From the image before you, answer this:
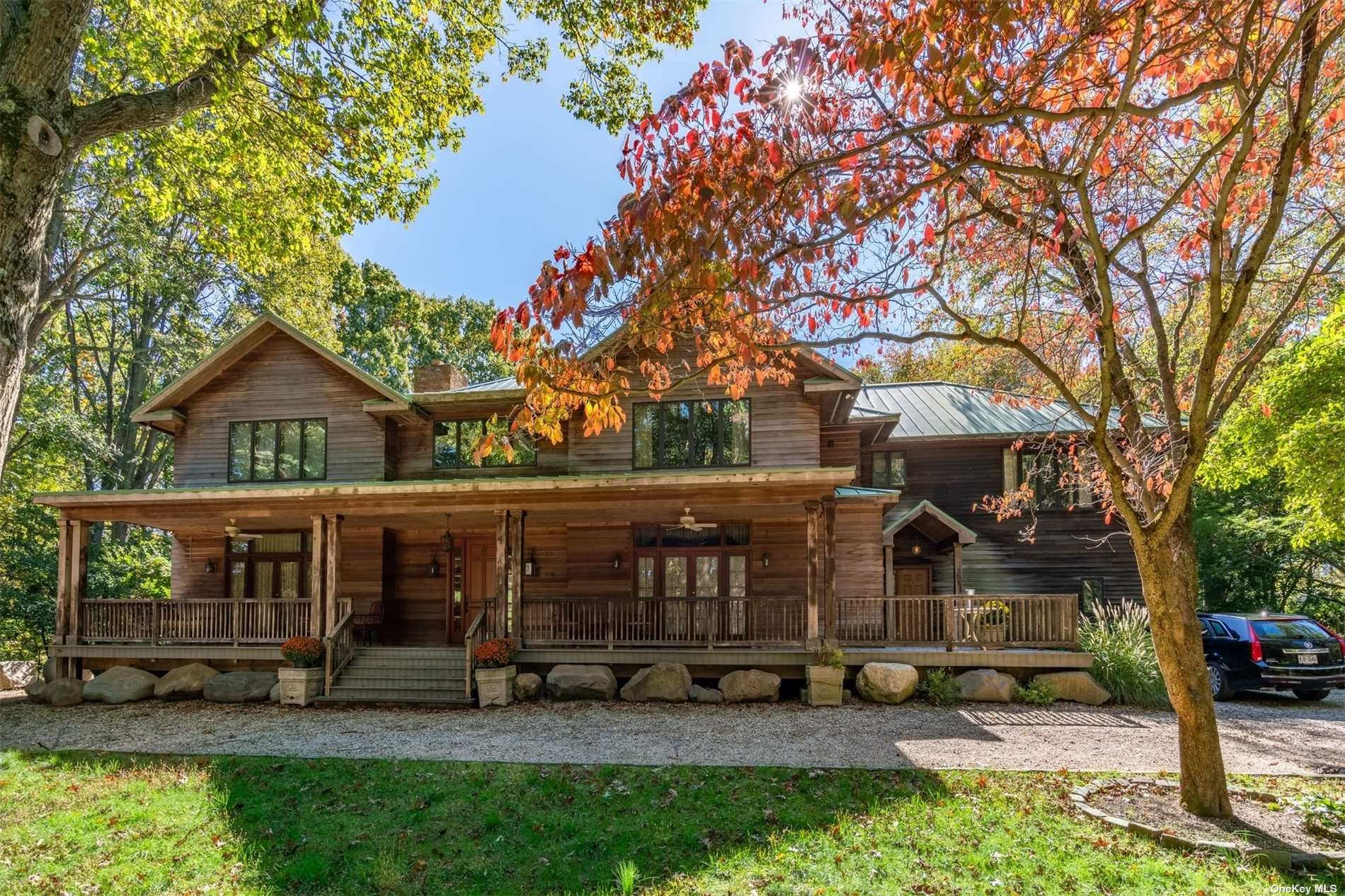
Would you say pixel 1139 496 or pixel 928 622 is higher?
pixel 1139 496

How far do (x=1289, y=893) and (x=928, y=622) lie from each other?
9142mm

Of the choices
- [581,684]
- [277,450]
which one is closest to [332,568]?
[277,450]

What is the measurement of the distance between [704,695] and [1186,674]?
26.4ft

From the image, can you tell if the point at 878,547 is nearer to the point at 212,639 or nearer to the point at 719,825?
the point at 719,825

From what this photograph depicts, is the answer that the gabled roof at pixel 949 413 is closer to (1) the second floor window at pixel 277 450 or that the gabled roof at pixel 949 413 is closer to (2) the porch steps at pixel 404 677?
(2) the porch steps at pixel 404 677

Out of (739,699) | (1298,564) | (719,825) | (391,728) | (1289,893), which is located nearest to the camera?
(1289,893)

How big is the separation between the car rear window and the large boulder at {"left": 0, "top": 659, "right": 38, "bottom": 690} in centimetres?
2437

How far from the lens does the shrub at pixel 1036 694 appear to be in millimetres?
12703

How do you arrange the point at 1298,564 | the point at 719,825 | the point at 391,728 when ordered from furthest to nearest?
the point at 1298,564
the point at 391,728
the point at 719,825

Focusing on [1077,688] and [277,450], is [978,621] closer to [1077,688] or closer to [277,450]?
[1077,688]

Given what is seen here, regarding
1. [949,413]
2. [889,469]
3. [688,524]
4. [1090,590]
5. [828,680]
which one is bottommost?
[828,680]

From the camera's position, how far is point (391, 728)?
1108 cm

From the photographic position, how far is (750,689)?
13.2 meters

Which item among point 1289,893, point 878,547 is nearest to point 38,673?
point 878,547
